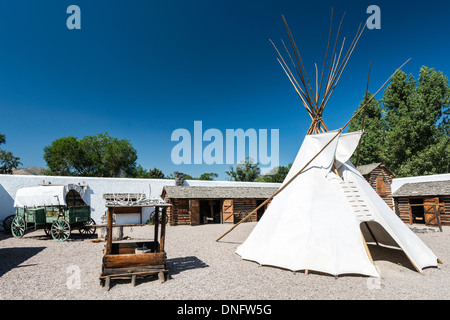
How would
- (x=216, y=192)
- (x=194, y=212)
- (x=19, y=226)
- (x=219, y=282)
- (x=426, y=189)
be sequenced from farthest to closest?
(x=216, y=192) < (x=194, y=212) < (x=426, y=189) < (x=19, y=226) < (x=219, y=282)

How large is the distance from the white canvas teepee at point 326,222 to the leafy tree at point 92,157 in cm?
3934

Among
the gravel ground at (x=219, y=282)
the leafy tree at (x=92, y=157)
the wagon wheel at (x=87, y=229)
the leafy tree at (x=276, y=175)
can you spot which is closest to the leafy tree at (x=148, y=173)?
the leafy tree at (x=92, y=157)

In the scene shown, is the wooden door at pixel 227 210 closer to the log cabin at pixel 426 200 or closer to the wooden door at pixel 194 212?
the wooden door at pixel 194 212

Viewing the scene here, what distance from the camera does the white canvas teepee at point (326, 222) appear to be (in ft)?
19.8

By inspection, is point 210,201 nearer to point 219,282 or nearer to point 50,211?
point 50,211

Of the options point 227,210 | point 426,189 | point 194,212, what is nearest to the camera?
point 426,189

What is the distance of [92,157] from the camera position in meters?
41.1

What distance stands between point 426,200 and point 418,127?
11.3 m

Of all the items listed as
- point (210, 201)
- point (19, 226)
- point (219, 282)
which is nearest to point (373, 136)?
point (210, 201)

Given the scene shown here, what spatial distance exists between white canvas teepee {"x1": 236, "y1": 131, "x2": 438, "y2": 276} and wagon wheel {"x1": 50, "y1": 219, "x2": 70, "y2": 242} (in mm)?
8269

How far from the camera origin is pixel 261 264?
6.82 m
